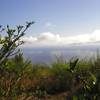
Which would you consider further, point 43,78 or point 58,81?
point 43,78

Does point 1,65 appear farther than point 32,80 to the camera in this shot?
No

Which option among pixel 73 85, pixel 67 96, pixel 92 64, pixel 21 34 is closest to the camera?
pixel 21 34

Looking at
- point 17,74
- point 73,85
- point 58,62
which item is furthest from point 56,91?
point 17,74

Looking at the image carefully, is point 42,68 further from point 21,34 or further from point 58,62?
point 21,34

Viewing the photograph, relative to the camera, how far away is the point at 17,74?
15.7 feet

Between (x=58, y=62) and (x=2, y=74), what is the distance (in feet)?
31.5

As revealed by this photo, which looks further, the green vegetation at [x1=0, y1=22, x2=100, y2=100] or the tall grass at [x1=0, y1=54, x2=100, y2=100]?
the tall grass at [x1=0, y1=54, x2=100, y2=100]

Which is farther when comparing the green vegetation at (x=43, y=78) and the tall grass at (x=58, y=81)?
the tall grass at (x=58, y=81)

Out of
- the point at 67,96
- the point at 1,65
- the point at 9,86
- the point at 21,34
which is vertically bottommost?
the point at 67,96

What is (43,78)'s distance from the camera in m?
12.7

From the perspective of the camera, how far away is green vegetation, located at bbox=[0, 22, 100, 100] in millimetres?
4629

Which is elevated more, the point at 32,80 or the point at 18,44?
the point at 18,44

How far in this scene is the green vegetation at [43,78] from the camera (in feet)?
15.2

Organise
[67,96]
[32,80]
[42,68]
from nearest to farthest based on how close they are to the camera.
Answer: [67,96] < [32,80] < [42,68]
